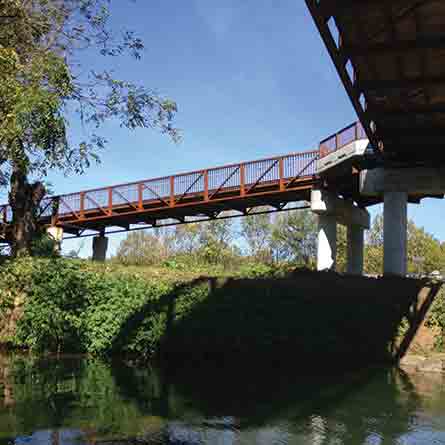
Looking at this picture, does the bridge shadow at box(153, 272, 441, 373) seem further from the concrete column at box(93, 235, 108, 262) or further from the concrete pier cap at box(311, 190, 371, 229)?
the concrete column at box(93, 235, 108, 262)

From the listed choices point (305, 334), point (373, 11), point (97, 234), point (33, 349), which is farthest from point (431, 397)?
point (97, 234)

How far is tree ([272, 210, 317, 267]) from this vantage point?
48594 mm

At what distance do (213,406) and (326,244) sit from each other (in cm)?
1423

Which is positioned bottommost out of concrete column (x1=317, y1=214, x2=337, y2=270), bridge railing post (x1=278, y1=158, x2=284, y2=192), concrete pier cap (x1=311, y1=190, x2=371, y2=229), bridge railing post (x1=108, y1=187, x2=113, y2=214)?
concrete column (x1=317, y1=214, x2=337, y2=270)

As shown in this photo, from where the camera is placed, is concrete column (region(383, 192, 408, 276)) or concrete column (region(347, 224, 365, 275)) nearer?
concrete column (region(383, 192, 408, 276))

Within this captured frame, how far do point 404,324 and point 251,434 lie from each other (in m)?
8.23

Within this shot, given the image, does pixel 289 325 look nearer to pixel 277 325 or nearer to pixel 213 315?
pixel 277 325

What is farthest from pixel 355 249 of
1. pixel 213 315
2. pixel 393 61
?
pixel 393 61

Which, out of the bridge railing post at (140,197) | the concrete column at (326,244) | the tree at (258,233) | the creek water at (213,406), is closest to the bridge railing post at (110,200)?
the bridge railing post at (140,197)

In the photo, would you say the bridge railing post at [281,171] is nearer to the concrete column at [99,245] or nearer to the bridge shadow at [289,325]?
the bridge shadow at [289,325]

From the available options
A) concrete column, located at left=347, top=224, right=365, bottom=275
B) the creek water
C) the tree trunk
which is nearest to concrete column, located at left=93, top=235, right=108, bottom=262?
the tree trunk

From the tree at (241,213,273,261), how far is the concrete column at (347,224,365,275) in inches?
964

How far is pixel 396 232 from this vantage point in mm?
17609

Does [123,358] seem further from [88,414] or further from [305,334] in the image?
[88,414]
